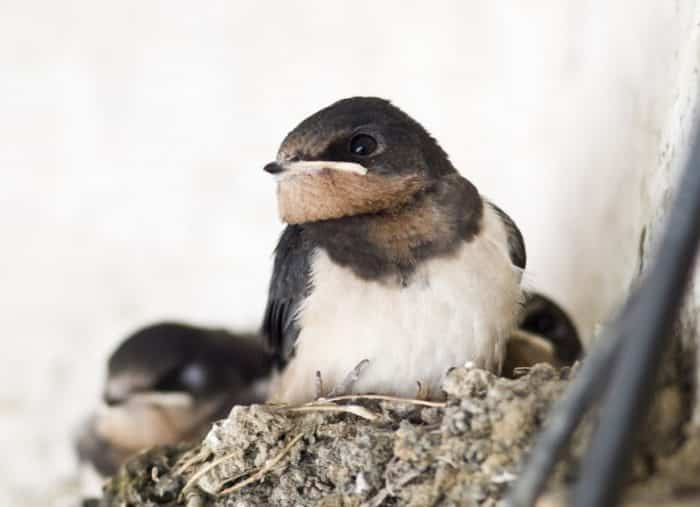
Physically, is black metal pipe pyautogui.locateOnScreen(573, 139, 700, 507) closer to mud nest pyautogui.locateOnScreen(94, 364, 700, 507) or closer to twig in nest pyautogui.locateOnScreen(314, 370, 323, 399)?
mud nest pyautogui.locateOnScreen(94, 364, 700, 507)

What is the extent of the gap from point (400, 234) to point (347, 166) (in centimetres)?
12

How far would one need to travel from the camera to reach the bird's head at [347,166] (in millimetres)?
1457

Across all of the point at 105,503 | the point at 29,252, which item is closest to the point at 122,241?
the point at 29,252

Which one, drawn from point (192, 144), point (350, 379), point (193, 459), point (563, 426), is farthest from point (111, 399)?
point (563, 426)

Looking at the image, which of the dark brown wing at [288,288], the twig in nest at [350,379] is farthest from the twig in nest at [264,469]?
the dark brown wing at [288,288]

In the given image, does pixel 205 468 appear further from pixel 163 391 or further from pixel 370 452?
pixel 163 391

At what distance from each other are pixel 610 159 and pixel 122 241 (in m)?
1.21

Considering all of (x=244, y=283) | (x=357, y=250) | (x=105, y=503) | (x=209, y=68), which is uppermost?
(x=209, y=68)

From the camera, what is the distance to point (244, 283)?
253 centimetres

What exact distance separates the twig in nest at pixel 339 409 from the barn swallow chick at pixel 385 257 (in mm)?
81

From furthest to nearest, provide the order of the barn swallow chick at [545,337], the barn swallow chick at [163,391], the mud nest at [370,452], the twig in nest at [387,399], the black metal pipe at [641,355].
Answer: the barn swallow chick at [163,391] → the barn swallow chick at [545,337] → the twig in nest at [387,399] → the mud nest at [370,452] → the black metal pipe at [641,355]

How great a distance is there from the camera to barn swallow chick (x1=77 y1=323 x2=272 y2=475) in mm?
2172

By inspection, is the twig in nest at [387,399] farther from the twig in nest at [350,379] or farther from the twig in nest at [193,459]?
the twig in nest at [193,459]

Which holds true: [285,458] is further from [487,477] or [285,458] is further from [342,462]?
[487,477]
